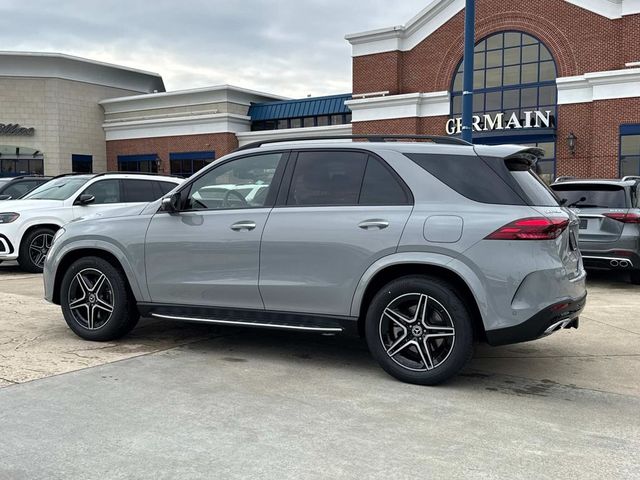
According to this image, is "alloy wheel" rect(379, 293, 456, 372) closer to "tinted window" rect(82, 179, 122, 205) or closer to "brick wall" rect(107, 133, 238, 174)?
"tinted window" rect(82, 179, 122, 205)

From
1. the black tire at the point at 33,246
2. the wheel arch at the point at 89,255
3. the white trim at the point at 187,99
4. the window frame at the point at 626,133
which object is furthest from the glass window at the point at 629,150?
the wheel arch at the point at 89,255

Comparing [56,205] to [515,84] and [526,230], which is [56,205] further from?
[515,84]

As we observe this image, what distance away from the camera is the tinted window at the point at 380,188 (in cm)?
489

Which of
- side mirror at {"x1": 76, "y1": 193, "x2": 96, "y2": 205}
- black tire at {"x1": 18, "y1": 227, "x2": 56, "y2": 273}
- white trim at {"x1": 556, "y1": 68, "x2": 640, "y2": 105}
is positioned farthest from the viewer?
white trim at {"x1": 556, "y1": 68, "x2": 640, "y2": 105}

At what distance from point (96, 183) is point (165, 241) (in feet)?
21.0

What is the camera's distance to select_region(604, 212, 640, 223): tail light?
9391 mm

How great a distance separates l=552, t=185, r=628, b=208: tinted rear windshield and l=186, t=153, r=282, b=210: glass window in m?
5.89

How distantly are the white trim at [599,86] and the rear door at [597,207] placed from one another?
58.6ft

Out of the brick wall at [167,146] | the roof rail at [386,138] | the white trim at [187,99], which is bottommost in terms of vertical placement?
the roof rail at [386,138]

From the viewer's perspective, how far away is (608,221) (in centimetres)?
956

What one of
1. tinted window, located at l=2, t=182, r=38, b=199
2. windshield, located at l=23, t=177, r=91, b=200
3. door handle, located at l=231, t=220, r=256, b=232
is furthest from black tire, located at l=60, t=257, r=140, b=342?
tinted window, located at l=2, t=182, r=38, b=199

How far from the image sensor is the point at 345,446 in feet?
11.8

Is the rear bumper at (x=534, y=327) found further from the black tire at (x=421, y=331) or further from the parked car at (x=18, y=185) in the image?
the parked car at (x=18, y=185)

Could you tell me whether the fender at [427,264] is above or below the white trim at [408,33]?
below
